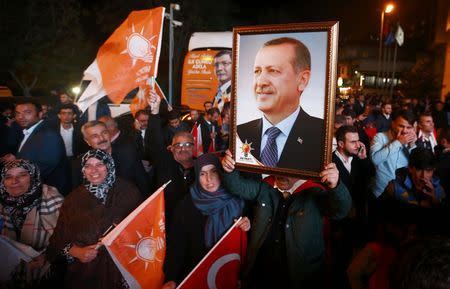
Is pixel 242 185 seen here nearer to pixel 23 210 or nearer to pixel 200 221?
pixel 200 221

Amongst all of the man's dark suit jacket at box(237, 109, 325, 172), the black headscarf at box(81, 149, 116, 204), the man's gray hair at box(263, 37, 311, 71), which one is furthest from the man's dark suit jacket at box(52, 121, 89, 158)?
the man's gray hair at box(263, 37, 311, 71)

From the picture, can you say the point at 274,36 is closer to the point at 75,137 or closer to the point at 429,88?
the point at 75,137

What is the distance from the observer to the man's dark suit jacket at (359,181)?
15.1ft

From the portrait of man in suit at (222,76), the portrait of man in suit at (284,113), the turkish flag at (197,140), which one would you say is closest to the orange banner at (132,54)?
the portrait of man in suit at (284,113)

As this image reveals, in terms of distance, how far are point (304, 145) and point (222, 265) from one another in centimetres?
124

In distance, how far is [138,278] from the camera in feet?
9.93

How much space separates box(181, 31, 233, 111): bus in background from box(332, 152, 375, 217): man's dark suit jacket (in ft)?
20.5

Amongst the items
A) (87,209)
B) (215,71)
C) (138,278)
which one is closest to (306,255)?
(138,278)

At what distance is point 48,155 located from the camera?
502 cm

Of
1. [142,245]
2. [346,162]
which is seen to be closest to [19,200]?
[142,245]

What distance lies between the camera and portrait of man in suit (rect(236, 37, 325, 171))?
96.4 inches

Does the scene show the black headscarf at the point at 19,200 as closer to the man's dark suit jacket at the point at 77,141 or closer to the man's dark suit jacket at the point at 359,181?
the man's dark suit jacket at the point at 77,141

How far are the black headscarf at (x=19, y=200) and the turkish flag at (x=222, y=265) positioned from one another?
5.71 feet

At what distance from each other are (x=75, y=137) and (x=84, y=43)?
27878 millimetres
